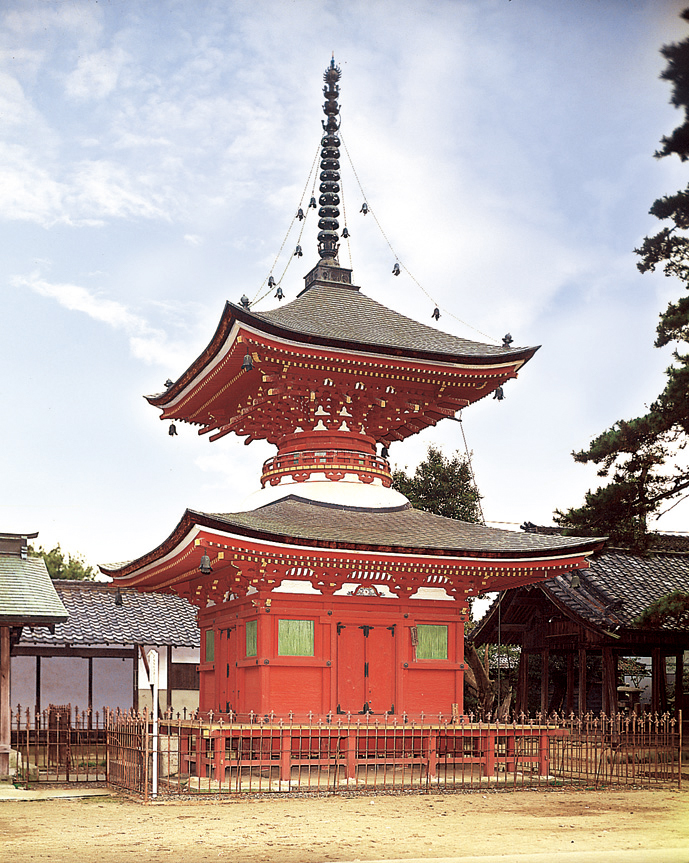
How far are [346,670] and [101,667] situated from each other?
12.0 meters

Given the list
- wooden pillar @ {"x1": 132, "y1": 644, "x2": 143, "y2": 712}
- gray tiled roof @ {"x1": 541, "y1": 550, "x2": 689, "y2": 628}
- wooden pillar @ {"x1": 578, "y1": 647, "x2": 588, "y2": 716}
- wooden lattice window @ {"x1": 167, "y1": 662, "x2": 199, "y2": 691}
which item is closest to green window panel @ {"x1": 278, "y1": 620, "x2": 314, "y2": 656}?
gray tiled roof @ {"x1": 541, "y1": 550, "x2": 689, "y2": 628}

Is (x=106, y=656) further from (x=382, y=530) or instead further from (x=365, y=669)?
(x=382, y=530)

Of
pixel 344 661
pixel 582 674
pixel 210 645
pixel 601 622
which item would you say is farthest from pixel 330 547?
pixel 582 674

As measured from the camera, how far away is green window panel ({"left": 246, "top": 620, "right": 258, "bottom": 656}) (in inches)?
749

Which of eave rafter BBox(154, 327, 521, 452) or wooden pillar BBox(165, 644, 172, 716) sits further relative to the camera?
wooden pillar BBox(165, 644, 172, 716)

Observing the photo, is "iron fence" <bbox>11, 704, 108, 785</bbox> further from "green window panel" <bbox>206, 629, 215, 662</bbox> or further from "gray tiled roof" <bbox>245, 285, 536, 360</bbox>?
"gray tiled roof" <bbox>245, 285, 536, 360</bbox>

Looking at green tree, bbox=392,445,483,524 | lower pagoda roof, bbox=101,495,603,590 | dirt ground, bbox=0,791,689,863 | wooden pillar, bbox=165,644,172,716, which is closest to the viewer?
dirt ground, bbox=0,791,689,863

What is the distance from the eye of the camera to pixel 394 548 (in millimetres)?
18547

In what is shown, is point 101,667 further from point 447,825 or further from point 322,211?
point 447,825

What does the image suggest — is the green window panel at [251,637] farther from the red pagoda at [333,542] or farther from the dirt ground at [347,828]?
the dirt ground at [347,828]

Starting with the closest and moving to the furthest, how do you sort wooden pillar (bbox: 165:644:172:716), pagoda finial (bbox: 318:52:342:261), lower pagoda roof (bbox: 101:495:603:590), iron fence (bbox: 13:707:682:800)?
iron fence (bbox: 13:707:682:800)
lower pagoda roof (bbox: 101:495:603:590)
pagoda finial (bbox: 318:52:342:261)
wooden pillar (bbox: 165:644:172:716)

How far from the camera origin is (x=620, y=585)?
27.3m

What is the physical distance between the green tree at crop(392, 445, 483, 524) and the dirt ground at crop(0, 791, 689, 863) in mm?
16678

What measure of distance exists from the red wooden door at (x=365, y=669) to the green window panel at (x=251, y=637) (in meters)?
1.55
